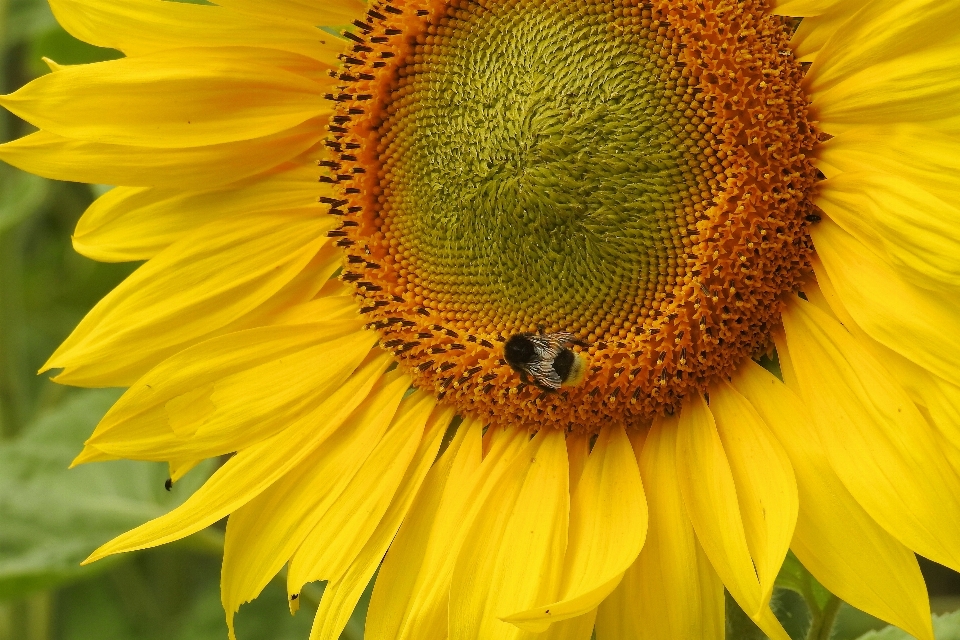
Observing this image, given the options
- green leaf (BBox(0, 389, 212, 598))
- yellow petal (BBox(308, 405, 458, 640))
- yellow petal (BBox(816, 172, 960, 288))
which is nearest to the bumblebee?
yellow petal (BBox(308, 405, 458, 640))

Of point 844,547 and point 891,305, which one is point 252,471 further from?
point 891,305

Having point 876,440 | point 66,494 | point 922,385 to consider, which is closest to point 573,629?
point 876,440

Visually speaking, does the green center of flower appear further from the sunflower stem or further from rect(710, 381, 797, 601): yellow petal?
the sunflower stem

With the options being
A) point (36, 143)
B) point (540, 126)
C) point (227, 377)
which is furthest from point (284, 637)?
point (540, 126)

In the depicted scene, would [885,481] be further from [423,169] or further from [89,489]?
[89,489]

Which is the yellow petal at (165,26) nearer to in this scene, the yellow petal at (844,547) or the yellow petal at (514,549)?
the yellow petal at (514,549)

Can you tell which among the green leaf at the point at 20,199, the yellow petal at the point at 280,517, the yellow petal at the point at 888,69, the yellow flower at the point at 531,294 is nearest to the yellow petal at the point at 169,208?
the yellow flower at the point at 531,294

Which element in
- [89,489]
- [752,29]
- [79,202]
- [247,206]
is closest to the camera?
[752,29]
